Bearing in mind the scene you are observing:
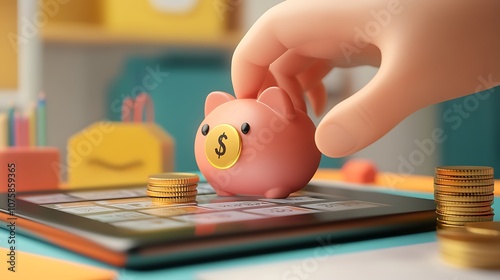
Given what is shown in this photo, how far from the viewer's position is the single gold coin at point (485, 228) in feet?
1.69

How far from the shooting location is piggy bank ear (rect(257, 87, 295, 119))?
78 centimetres

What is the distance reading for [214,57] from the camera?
2729 millimetres

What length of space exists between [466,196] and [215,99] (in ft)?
1.15

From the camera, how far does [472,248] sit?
0.49 m

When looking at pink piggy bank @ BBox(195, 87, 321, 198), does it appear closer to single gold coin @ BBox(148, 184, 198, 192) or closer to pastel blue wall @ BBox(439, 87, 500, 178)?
single gold coin @ BBox(148, 184, 198, 192)

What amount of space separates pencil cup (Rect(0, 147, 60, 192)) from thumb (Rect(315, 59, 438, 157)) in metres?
0.63

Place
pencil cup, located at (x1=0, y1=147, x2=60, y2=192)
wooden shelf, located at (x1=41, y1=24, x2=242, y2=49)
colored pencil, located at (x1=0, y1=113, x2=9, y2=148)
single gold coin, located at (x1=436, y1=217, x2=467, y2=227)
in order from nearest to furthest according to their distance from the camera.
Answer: single gold coin, located at (x1=436, y1=217, x2=467, y2=227), pencil cup, located at (x1=0, y1=147, x2=60, y2=192), colored pencil, located at (x1=0, y1=113, x2=9, y2=148), wooden shelf, located at (x1=41, y1=24, x2=242, y2=49)

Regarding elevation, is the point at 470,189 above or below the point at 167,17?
below

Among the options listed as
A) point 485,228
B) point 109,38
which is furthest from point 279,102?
point 109,38

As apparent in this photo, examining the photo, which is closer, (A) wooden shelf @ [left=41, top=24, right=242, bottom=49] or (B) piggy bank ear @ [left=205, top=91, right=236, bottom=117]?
(B) piggy bank ear @ [left=205, top=91, right=236, bottom=117]

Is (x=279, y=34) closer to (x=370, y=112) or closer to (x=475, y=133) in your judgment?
Answer: (x=370, y=112)

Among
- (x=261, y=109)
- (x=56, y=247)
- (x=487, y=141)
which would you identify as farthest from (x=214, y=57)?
(x=56, y=247)

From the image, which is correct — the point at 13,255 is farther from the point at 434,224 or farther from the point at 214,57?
the point at 214,57

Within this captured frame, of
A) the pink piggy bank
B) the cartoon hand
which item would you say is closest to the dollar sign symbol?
the pink piggy bank
